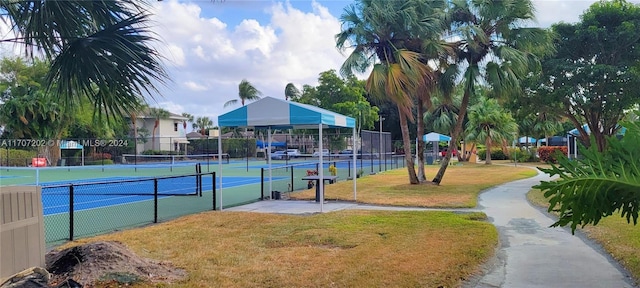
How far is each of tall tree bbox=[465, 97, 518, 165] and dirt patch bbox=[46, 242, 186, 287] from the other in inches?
1385

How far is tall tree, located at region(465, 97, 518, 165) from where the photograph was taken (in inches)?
1503

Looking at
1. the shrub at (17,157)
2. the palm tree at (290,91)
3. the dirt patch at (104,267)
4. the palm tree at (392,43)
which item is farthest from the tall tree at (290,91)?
the dirt patch at (104,267)

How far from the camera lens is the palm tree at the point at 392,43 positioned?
1662cm

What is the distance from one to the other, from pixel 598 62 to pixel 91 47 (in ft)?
58.5

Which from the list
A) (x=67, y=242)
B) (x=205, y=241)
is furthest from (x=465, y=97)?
(x=67, y=242)

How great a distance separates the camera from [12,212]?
4914mm

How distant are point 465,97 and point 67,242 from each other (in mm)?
14367

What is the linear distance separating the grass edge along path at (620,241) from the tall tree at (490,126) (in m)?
28.5

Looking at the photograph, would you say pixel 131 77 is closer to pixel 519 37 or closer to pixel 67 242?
pixel 67 242

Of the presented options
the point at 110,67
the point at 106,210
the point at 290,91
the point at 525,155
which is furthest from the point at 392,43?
the point at 290,91

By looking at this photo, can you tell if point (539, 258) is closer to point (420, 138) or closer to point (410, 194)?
point (410, 194)

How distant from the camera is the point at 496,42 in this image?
58.4ft

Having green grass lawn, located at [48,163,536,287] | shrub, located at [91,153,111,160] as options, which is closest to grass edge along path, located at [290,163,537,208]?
green grass lawn, located at [48,163,536,287]

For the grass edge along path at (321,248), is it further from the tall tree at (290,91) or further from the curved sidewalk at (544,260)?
the tall tree at (290,91)
